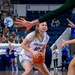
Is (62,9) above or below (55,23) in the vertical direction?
above

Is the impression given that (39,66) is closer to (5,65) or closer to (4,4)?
(5,65)

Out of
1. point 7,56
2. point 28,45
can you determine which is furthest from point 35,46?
point 7,56

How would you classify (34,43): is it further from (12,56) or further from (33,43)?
(12,56)

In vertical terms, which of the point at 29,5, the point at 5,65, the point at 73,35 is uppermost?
the point at 29,5

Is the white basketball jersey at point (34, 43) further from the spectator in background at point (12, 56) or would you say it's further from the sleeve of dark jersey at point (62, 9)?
the spectator in background at point (12, 56)

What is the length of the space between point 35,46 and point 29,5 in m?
Result: 24.2

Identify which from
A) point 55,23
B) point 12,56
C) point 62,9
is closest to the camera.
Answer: point 62,9

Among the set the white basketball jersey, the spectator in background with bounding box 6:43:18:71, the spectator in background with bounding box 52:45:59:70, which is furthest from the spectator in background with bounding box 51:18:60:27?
the white basketball jersey

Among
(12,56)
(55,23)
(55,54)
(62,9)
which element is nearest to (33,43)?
(62,9)

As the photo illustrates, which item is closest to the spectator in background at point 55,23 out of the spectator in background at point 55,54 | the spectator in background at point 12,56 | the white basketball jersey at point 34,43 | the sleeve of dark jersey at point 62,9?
the spectator in background at point 55,54

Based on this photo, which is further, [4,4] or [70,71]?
[4,4]

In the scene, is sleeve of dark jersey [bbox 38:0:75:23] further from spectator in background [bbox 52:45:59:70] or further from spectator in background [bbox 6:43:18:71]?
spectator in background [bbox 52:45:59:70]

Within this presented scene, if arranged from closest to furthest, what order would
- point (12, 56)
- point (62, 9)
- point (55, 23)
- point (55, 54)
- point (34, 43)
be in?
point (62, 9) < point (34, 43) < point (12, 56) < point (55, 54) < point (55, 23)

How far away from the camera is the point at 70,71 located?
4.34m
